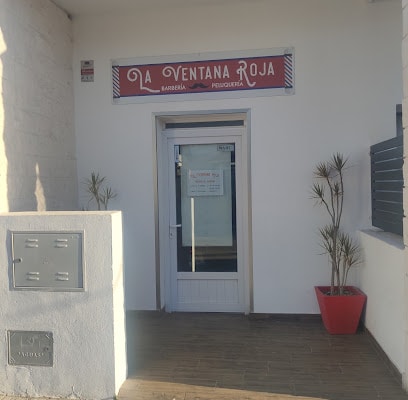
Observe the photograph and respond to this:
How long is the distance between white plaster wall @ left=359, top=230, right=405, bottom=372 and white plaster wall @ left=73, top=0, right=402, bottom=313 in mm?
500

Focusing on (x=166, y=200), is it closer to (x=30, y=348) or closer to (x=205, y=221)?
(x=205, y=221)

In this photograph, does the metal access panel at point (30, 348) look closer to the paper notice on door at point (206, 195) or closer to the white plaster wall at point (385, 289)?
the paper notice on door at point (206, 195)

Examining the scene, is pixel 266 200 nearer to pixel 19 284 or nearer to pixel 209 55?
pixel 209 55

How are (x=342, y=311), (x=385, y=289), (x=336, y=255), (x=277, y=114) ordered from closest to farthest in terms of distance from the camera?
(x=385, y=289) → (x=342, y=311) → (x=336, y=255) → (x=277, y=114)

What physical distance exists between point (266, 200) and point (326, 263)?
0.95 m

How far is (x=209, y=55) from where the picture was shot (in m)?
4.64

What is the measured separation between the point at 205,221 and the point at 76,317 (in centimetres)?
224

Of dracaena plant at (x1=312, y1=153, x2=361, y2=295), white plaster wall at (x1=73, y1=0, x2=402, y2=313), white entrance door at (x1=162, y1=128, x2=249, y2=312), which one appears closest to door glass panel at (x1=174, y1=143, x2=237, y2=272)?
white entrance door at (x1=162, y1=128, x2=249, y2=312)

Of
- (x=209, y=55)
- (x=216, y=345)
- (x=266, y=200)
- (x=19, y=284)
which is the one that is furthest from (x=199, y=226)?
(x=19, y=284)

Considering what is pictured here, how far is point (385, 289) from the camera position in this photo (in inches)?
141

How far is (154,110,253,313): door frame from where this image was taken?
471cm

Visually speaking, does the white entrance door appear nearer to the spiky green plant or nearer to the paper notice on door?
the paper notice on door

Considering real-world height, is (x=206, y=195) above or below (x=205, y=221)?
above

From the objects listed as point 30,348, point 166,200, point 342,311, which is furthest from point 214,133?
point 30,348
